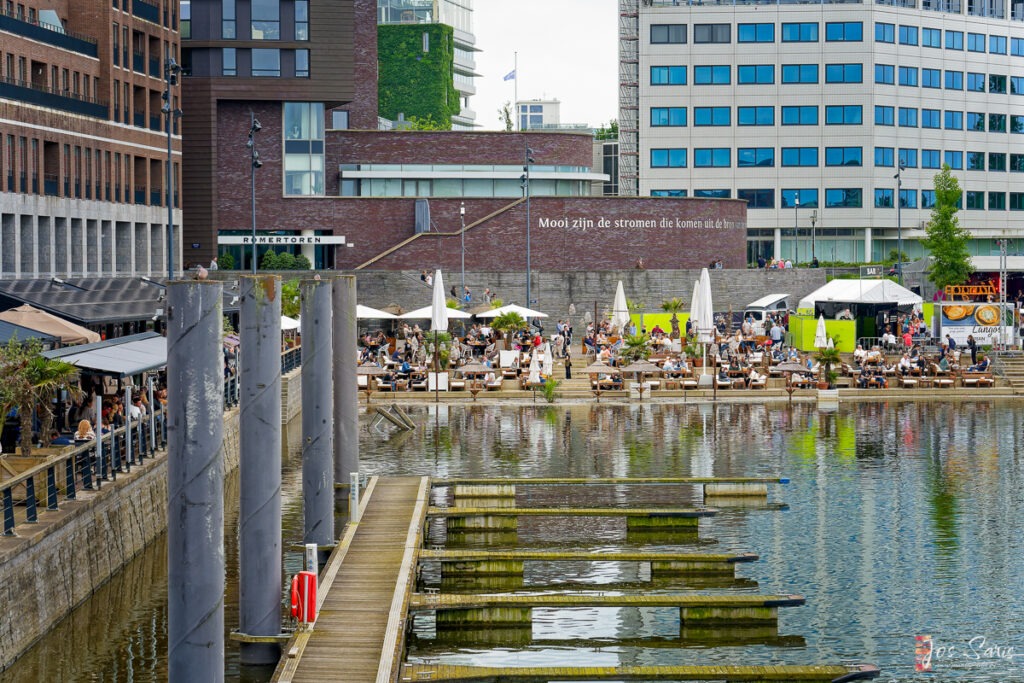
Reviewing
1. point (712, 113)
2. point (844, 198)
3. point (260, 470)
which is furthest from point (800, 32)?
point (260, 470)

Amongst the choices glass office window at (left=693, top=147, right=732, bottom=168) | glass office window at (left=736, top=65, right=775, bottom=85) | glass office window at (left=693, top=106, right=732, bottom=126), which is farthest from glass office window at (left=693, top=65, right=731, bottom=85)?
glass office window at (left=693, top=147, right=732, bottom=168)

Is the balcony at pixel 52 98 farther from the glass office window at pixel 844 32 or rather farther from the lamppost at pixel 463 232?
the glass office window at pixel 844 32

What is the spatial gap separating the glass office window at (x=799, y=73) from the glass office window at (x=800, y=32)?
5.63ft

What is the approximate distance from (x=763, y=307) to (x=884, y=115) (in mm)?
36191

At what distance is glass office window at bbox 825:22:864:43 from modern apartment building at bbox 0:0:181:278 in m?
46.4

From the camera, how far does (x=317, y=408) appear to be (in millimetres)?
28328

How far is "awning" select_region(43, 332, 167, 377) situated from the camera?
3131 centimetres

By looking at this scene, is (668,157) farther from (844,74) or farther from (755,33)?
(844,74)

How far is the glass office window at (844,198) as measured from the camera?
107875mm

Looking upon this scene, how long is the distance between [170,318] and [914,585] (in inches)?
635

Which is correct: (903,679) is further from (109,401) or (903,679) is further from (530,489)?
(109,401)

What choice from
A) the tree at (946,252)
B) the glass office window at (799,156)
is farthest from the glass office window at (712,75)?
the tree at (946,252)

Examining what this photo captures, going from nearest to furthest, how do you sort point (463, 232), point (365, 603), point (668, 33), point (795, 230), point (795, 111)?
point (365, 603) < point (463, 232) < point (795, 230) < point (668, 33) < point (795, 111)

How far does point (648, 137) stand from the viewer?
353 ft
